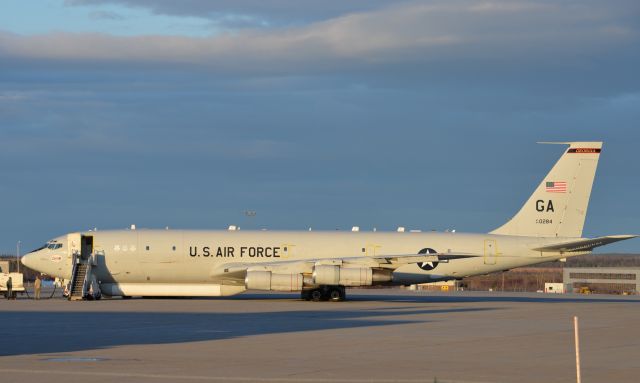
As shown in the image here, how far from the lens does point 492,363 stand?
2377 cm

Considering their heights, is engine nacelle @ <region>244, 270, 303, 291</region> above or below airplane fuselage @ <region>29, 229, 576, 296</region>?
below

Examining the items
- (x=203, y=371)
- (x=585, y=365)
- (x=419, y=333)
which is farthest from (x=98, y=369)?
(x=419, y=333)

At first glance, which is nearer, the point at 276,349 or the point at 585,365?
the point at 585,365

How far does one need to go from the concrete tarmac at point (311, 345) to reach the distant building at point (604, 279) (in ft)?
204

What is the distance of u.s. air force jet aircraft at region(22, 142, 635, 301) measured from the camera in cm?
5659

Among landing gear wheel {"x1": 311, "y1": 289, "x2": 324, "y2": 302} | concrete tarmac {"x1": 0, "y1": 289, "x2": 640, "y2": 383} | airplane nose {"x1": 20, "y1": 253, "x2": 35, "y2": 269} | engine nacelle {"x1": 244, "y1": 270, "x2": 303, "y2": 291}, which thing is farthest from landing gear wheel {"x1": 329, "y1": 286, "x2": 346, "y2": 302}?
airplane nose {"x1": 20, "y1": 253, "x2": 35, "y2": 269}

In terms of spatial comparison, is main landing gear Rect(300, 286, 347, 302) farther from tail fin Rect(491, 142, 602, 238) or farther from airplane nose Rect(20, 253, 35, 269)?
airplane nose Rect(20, 253, 35, 269)

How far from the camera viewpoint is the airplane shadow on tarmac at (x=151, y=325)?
28.7 m

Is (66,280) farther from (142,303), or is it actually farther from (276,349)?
(276,349)

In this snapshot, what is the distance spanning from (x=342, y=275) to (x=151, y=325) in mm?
20955

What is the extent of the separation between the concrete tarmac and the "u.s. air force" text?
9.92 metres

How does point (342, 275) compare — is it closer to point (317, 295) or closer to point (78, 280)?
point (317, 295)

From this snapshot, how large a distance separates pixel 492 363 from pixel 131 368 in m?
7.98

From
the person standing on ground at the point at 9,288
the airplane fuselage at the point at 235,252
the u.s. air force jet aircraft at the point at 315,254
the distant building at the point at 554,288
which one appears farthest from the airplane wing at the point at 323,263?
the distant building at the point at 554,288
